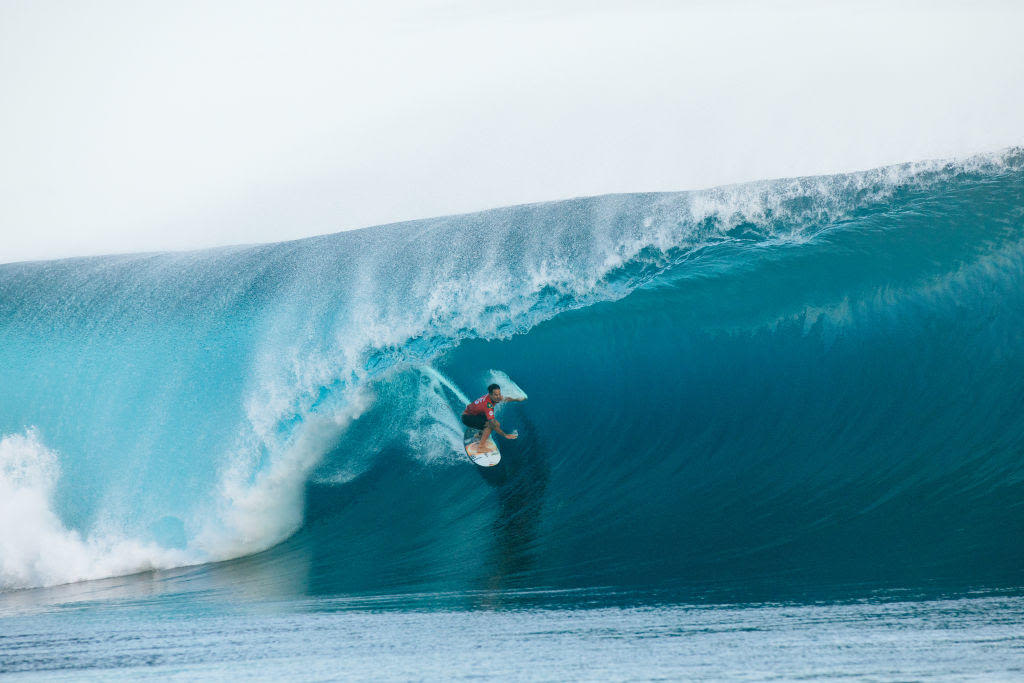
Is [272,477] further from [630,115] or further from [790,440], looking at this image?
[630,115]

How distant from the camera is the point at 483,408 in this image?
22.4 feet

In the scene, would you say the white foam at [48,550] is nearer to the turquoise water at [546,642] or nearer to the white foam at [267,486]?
the white foam at [267,486]

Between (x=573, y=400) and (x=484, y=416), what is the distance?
4.28 feet

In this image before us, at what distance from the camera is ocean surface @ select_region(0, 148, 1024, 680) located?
14.9ft

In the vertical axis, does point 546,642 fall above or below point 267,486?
below

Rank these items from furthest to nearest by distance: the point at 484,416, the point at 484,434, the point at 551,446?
the point at 551,446 → the point at 484,434 → the point at 484,416

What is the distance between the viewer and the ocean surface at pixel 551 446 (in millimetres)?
4555

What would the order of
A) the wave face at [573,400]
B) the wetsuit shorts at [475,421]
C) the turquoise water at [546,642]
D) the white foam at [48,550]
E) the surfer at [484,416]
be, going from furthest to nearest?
the wetsuit shorts at [475,421], the surfer at [484,416], the white foam at [48,550], the wave face at [573,400], the turquoise water at [546,642]

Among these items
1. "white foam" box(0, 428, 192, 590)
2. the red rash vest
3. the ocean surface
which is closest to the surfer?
the red rash vest

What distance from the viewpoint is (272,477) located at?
7.38 m

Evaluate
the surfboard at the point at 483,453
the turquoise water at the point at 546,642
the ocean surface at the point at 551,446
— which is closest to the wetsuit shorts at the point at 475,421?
the surfboard at the point at 483,453

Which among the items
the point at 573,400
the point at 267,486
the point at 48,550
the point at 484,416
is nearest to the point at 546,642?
the point at 484,416

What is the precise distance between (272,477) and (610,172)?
6212 millimetres

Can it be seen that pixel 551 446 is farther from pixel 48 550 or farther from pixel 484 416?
pixel 48 550
